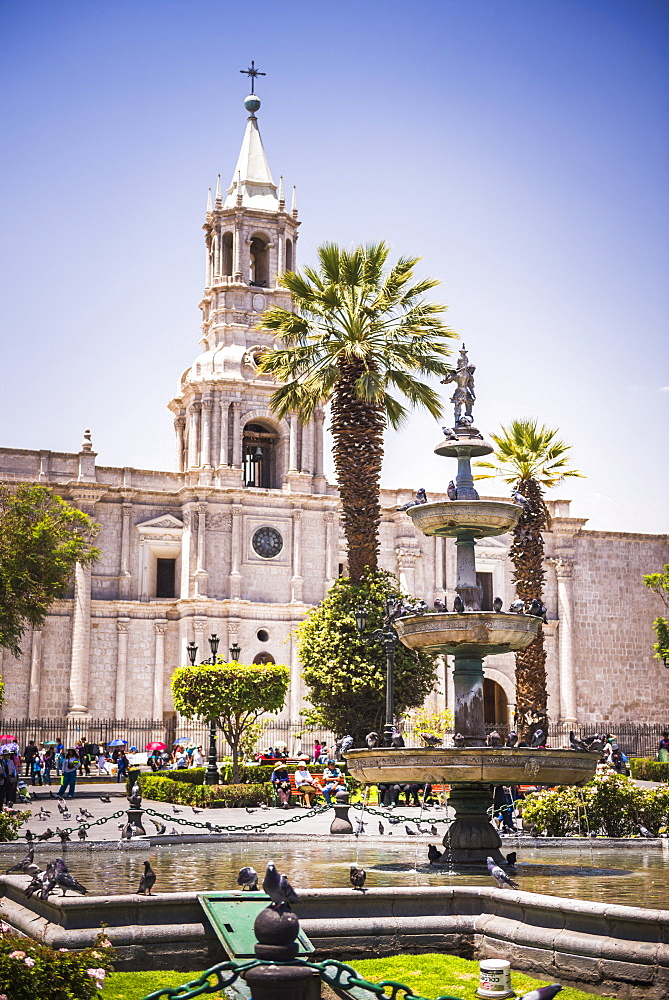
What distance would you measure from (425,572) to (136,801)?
27.5 meters

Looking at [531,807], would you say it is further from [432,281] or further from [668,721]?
[668,721]

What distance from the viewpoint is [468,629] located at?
38.8ft

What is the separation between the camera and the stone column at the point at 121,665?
3694cm

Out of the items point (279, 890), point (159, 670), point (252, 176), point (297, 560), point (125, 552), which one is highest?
point (252, 176)

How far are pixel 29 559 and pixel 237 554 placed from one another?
11.2m

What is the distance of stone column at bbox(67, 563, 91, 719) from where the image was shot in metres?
36.2

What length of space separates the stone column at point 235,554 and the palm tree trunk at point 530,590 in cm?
1160

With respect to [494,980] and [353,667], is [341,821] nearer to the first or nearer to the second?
[353,667]

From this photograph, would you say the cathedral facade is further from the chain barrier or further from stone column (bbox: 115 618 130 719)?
the chain barrier

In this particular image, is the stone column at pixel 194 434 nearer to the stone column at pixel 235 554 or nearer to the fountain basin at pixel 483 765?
the stone column at pixel 235 554

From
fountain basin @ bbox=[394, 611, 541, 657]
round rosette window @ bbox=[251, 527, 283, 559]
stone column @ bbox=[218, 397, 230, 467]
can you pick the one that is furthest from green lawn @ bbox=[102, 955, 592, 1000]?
stone column @ bbox=[218, 397, 230, 467]

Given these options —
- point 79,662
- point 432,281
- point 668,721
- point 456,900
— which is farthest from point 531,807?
point 668,721

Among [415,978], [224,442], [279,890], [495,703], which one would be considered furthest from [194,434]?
[279,890]

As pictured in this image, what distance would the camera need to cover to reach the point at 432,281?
25.9 meters
